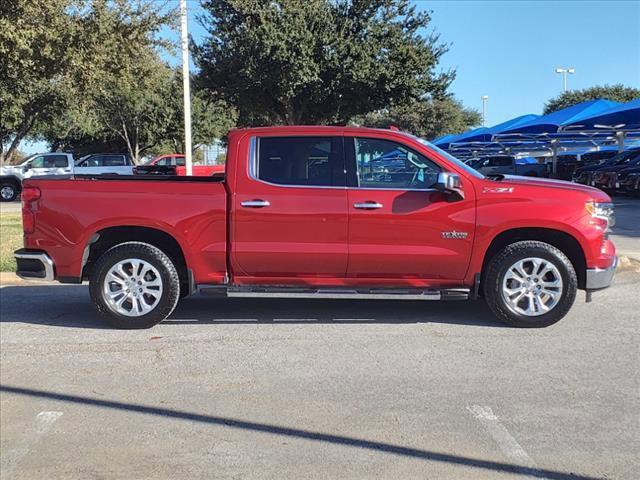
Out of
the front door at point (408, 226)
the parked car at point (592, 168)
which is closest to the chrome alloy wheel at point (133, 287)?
the front door at point (408, 226)

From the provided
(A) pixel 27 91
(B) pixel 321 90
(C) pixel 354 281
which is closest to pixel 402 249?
(C) pixel 354 281

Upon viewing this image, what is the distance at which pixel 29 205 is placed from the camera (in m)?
6.00

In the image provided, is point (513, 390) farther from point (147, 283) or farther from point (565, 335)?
point (147, 283)

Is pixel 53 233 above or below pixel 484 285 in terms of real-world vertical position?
above

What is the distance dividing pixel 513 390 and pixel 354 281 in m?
2.01

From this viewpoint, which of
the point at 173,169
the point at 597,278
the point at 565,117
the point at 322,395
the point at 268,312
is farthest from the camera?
the point at 173,169

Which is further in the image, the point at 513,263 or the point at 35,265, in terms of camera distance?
the point at 35,265

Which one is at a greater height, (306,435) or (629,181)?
(629,181)

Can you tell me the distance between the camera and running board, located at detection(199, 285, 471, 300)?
5930mm

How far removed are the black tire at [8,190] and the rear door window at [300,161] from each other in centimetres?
2387

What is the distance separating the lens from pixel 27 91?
26.9 meters

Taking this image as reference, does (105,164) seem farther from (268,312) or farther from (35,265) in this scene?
(268,312)

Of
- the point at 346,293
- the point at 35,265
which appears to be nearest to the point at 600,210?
the point at 346,293

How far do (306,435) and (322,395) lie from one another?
→ 0.64m
